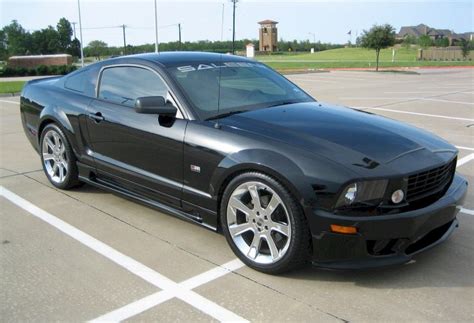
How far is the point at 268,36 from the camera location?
298 ft

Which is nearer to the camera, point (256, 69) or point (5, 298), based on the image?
point (5, 298)

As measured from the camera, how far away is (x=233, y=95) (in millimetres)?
4086

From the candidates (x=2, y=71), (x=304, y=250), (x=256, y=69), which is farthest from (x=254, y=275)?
(x=2, y=71)

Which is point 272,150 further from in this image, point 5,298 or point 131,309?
point 5,298

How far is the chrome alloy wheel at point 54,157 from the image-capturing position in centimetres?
515

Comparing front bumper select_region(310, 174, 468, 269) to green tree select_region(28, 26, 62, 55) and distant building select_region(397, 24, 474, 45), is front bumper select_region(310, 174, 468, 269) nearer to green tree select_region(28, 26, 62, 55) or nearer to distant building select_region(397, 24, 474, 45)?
green tree select_region(28, 26, 62, 55)

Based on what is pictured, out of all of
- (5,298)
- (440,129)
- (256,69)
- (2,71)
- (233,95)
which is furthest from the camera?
(2,71)

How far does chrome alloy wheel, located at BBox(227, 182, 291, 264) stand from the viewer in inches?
127

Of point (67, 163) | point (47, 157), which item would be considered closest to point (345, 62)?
point (47, 157)

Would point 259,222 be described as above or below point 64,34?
below

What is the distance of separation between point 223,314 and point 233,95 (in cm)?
193

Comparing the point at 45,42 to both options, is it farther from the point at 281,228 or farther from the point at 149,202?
the point at 281,228

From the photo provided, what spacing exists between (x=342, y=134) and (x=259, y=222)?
873 mm

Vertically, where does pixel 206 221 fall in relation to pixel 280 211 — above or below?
below
